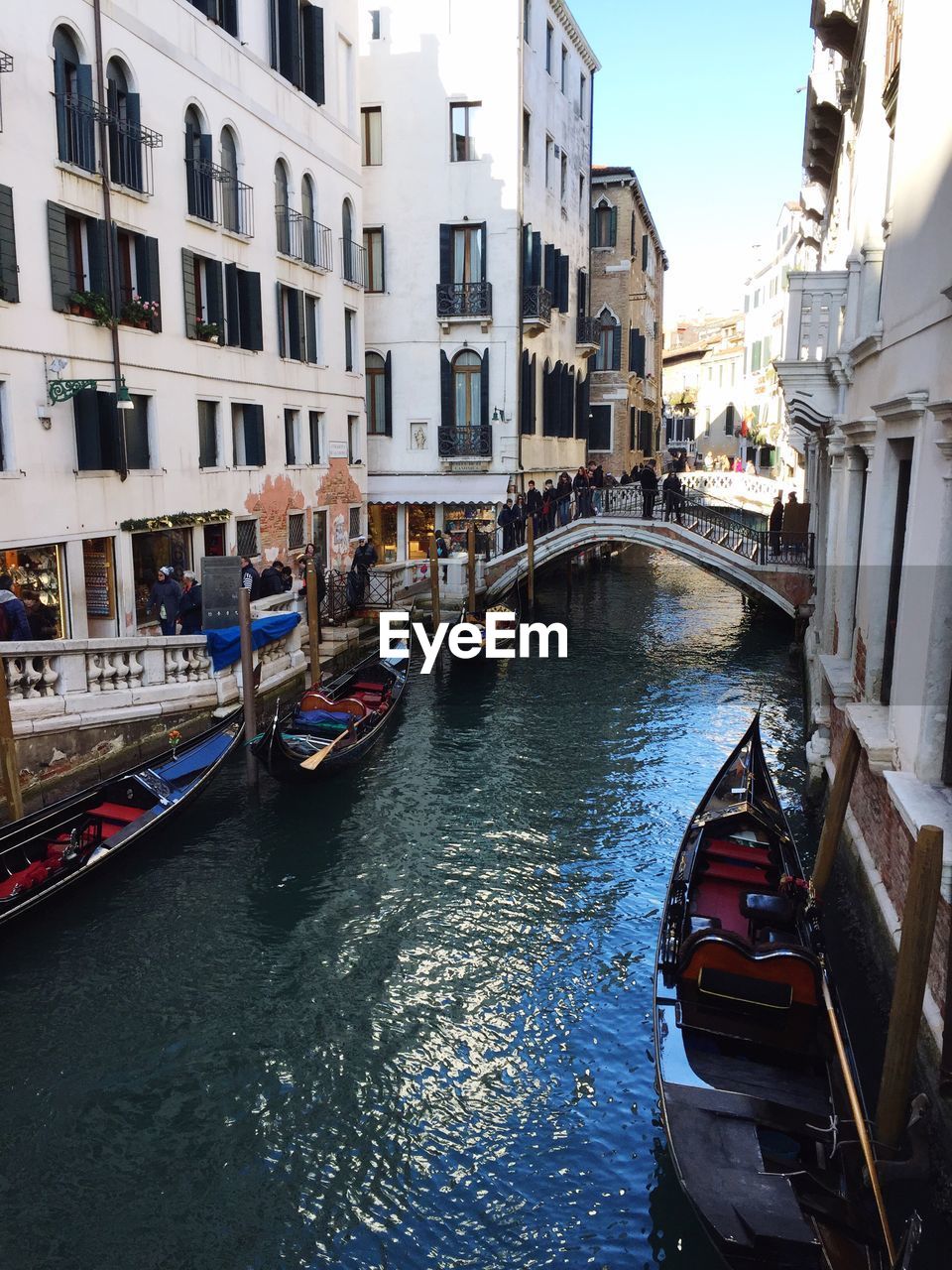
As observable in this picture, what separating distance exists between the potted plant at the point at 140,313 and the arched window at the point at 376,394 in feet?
30.3

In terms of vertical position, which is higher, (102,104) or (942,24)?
(102,104)

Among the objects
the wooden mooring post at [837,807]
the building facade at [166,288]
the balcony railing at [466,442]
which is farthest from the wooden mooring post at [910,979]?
the balcony railing at [466,442]

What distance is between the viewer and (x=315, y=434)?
1836 centimetres

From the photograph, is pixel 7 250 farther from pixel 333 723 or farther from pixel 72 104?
pixel 333 723

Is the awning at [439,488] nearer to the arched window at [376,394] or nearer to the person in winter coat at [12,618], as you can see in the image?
the arched window at [376,394]

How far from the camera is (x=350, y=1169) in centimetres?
553

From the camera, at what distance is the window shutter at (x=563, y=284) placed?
77.9 feet

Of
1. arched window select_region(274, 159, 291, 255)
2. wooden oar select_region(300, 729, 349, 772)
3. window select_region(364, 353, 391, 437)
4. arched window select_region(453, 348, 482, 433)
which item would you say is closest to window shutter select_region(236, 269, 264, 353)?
arched window select_region(274, 159, 291, 255)

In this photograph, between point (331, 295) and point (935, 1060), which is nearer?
point (935, 1060)

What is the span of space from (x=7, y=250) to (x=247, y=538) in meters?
6.04

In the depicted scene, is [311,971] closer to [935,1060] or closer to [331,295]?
[935,1060]

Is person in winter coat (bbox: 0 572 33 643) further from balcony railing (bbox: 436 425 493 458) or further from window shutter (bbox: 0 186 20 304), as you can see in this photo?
balcony railing (bbox: 436 425 493 458)

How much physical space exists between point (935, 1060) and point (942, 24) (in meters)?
5.40

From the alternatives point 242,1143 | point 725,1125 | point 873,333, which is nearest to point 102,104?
point 873,333
